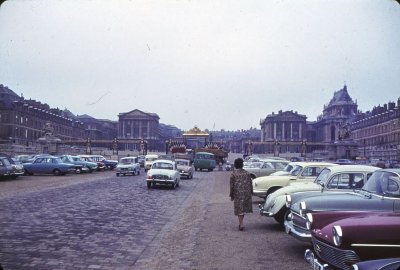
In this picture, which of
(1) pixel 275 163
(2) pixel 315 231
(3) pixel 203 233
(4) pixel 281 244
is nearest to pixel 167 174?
(1) pixel 275 163

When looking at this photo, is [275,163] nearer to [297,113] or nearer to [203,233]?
[203,233]

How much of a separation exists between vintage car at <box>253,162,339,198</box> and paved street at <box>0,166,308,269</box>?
2.71ft

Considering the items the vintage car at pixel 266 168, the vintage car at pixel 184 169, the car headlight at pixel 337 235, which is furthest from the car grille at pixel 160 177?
the car headlight at pixel 337 235

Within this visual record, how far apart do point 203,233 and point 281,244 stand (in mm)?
1932

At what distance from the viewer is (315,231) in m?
6.11

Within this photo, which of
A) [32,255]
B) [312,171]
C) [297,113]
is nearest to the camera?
[32,255]

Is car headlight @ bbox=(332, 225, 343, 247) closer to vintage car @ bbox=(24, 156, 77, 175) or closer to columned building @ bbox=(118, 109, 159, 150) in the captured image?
vintage car @ bbox=(24, 156, 77, 175)

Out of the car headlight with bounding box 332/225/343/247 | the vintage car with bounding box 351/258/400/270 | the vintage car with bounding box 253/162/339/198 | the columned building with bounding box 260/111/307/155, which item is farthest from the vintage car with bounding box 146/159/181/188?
the columned building with bounding box 260/111/307/155

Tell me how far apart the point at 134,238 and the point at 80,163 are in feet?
91.8

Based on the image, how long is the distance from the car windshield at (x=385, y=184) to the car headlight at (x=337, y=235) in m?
2.28

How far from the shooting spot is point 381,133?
9406 cm

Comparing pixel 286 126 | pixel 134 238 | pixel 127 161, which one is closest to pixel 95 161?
pixel 127 161

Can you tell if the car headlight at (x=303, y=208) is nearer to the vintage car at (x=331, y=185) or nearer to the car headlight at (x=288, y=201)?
the car headlight at (x=288, y=201)

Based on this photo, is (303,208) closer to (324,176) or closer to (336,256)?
(336,256)
